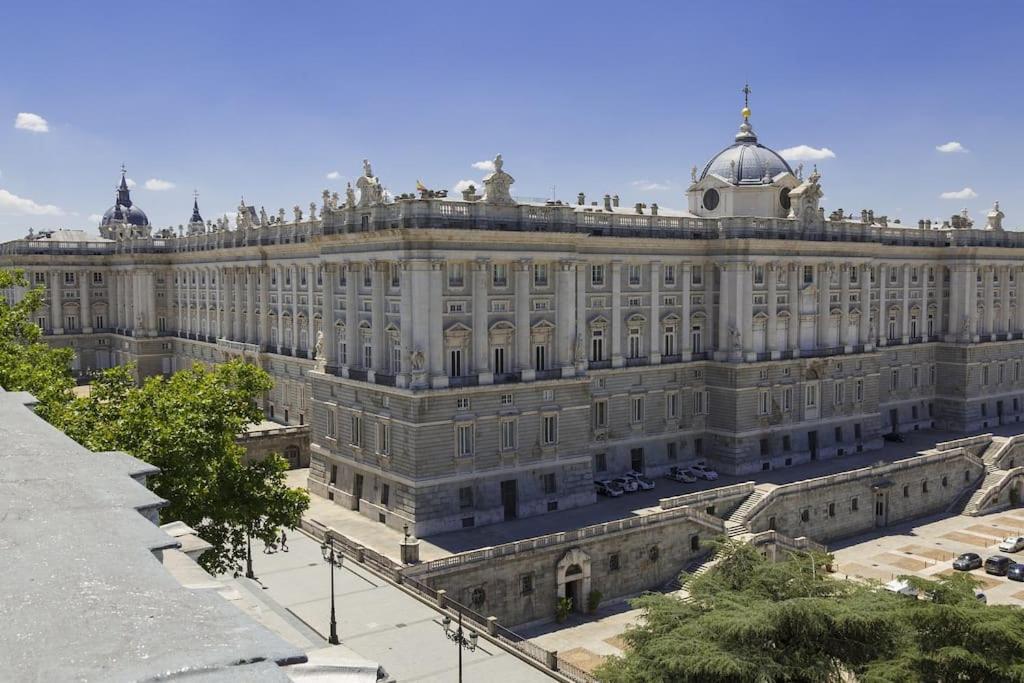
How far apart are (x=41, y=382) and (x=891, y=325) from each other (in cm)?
7161

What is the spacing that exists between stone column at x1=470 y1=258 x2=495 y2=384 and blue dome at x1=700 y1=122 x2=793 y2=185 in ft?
94.0

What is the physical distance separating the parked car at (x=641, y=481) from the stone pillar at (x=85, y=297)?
247 feet

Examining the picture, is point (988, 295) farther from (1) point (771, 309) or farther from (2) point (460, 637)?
(2) point (460, 637)

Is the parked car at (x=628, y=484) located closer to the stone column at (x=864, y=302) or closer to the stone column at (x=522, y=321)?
the stone column at (x=522, y=321)

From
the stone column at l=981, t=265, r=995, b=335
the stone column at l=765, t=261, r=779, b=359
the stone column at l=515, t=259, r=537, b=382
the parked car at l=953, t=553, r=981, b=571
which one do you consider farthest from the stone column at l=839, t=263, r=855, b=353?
the stone column at l=515, t=259, r=537, b=382

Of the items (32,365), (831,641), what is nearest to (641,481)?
(831,641)

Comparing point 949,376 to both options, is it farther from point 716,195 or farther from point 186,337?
point 186,337

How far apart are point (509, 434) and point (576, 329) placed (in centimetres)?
858

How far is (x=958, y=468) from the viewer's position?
2965 inches

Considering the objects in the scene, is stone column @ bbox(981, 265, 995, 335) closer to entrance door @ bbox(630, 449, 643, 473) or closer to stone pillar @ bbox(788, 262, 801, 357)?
stone pillar @ bbox(788, 262, 801, 357)

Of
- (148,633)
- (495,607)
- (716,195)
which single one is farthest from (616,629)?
(148,633)

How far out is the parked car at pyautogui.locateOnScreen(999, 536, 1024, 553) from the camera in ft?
212

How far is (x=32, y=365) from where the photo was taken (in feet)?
149

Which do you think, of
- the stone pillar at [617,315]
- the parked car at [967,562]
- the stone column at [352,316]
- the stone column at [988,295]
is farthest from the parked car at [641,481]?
the stone column at [988,295]
